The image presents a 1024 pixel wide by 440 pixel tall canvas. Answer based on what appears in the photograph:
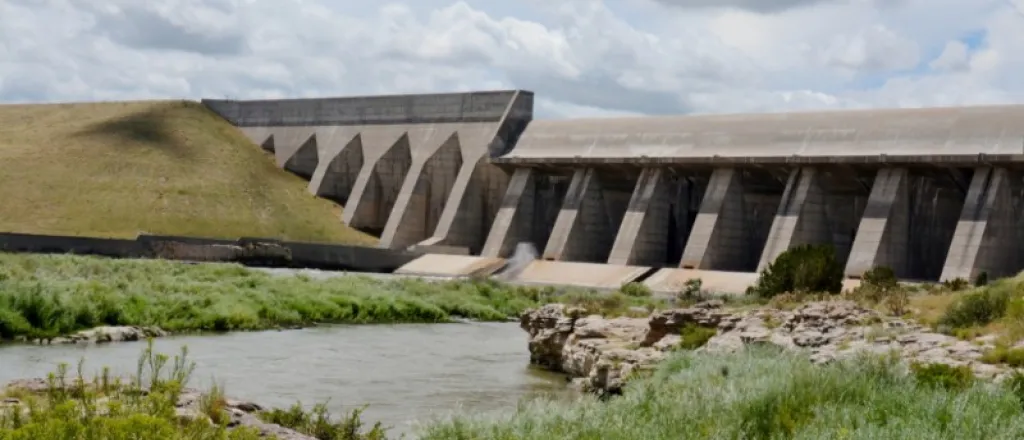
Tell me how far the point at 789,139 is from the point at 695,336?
29419 mm

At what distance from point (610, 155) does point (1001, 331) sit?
35939 millimetres

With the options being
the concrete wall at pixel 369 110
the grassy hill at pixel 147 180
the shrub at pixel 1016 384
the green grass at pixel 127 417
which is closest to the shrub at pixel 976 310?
the shrub at pixel 1016 384

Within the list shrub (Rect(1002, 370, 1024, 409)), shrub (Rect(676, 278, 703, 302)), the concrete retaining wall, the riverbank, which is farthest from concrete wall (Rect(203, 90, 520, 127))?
shrub (Rect(1002, 370, 1024, 409))

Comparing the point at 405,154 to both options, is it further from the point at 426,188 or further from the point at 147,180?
the point at 147,180

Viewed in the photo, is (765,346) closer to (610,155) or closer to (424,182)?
(610,155)

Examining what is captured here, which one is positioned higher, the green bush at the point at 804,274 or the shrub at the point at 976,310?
the green bush at the point at 804,274

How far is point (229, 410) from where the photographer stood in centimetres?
1188

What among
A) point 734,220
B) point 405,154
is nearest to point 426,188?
point 405,154

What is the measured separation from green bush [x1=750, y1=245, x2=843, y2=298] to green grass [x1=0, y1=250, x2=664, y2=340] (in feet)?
11.6

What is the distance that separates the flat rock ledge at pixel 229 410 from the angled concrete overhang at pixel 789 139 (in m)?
34.7

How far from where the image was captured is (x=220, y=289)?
1340 inches

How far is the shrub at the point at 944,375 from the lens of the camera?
13.3m

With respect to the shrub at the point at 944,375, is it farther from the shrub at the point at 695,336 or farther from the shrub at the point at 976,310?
→ the shrub at the point at 695,336

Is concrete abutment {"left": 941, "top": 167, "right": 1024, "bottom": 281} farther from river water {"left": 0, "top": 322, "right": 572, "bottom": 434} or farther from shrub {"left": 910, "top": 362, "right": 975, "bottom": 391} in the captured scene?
shrub {"left": 910, "top": 362, "right": 975, "bottom": 391}
